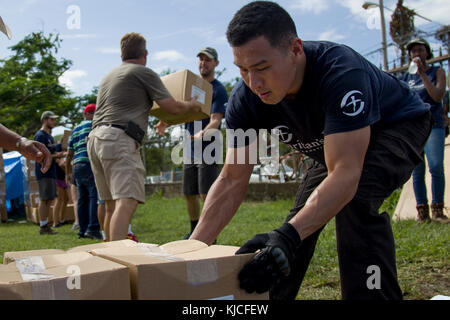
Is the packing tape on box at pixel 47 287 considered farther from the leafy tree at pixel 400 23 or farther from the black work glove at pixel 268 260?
the leafy tree at pixel 400 23

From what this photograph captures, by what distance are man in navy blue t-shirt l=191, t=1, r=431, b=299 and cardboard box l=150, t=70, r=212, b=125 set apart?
1810mm

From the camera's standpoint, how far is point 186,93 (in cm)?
374

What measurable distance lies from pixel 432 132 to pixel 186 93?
2.41 m

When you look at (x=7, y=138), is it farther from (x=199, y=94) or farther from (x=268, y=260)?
(x=199, y=94)

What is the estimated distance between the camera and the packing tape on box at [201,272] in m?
1.14

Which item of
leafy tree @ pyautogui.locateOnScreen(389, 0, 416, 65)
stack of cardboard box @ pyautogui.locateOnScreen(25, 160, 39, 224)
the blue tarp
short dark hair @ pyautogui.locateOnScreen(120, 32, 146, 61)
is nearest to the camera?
short dark hair @ pyautogui.locateOnScreen(120, 32, 146, 61)

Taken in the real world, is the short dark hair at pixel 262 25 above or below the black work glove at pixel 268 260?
above

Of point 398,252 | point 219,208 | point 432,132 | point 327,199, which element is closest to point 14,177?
point 432,132

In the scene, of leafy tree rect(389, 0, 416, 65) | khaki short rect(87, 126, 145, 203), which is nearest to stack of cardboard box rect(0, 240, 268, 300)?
Result: khaki short rect(87, 126, 145, 203)

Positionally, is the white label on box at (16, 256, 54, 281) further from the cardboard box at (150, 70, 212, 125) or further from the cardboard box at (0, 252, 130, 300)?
the cardboard box at (150, 70, 212, 125)

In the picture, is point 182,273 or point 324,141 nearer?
point 182,273

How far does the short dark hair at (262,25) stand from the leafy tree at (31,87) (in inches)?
562

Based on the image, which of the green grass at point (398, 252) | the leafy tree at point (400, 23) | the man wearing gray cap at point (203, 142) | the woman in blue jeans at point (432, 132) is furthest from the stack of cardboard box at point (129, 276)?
the leafy tree at point (400, 23)

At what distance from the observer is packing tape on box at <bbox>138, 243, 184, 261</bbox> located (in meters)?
1.19
